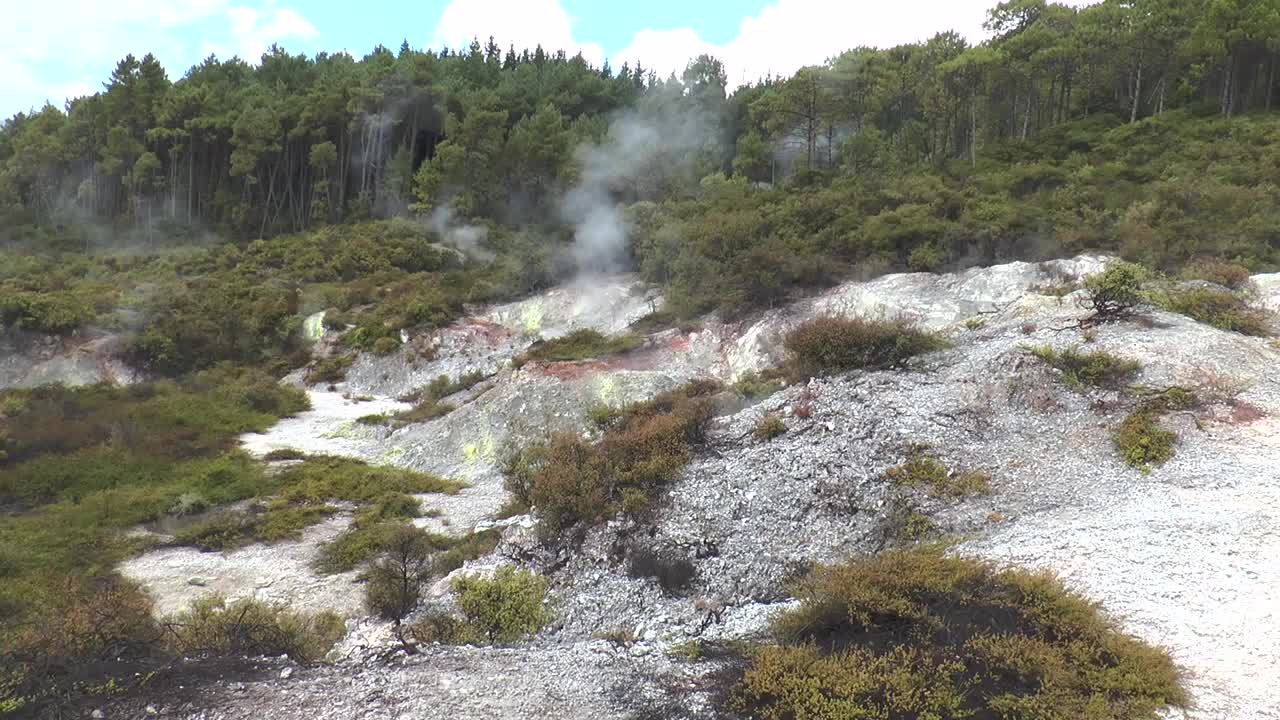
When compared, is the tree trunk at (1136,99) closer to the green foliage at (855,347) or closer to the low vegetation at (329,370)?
the green foliage at (855,347)

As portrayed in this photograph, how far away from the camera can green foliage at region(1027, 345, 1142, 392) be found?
1417cm

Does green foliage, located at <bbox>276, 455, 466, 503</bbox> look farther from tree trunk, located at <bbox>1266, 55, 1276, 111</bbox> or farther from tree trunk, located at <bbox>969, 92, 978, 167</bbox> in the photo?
tree trunk, located at <bbox>1266, 55, 1276, 111</bbox>

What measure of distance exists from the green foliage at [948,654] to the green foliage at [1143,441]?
4.87 metres

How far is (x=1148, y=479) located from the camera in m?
11.4

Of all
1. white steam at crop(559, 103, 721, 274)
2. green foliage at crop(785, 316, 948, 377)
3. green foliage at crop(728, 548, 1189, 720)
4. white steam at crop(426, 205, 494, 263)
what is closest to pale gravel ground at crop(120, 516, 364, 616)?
green foliage at crop(728, 548, 1189, 720)

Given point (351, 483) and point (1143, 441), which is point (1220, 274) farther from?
point (351, 483)

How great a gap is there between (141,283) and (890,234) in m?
40.3

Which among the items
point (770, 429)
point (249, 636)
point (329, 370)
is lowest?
point (329, 370)

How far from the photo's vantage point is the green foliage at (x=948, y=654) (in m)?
6.62

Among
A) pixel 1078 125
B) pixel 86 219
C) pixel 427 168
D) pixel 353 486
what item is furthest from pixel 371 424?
pixel 86 219

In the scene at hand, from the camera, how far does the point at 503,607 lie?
9.84 metres

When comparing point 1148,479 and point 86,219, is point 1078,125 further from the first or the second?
point 86,219

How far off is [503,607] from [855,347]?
10.7m

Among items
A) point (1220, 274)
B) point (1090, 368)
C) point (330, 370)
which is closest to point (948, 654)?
point (1090, 368)
